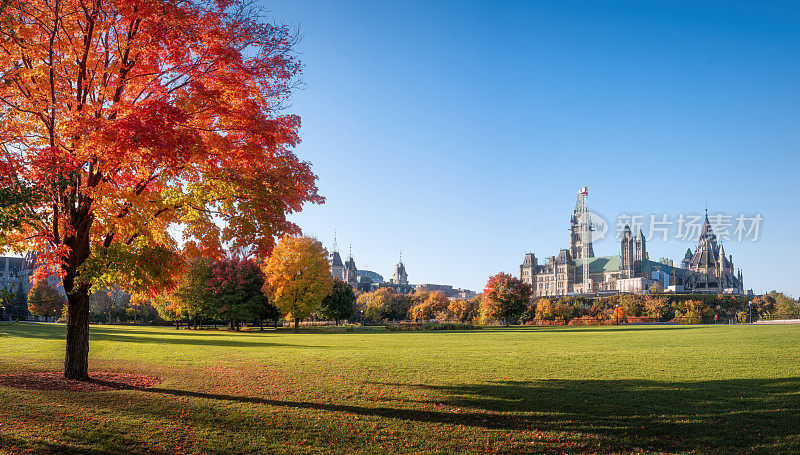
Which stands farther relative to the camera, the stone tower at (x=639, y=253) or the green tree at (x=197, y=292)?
the stone tower at (x=639, y=253)

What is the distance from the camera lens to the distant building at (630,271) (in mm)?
150138

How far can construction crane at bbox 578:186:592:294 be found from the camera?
6639 inches

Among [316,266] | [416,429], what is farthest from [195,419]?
[316,266]

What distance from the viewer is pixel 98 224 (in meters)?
13.1

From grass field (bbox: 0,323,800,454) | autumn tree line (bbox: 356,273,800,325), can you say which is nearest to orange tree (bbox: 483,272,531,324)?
autumn tree line (bbox: 356,273,800,325)

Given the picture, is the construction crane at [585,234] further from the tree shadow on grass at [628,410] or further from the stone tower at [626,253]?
the tree shadow on grass at [628,410]

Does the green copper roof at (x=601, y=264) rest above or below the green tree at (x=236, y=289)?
above

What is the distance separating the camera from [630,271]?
536ft

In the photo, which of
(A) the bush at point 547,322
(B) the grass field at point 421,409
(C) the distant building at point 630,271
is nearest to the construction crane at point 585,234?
(C) the distant building at point 630,271

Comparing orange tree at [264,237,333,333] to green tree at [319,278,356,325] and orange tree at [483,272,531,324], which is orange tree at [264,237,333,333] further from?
orange tree at [483,272,531,324]

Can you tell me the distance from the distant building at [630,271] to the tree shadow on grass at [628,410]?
145300 millimetres

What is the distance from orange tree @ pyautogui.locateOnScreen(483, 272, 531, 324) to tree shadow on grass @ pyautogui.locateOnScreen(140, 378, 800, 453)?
50.7 meters

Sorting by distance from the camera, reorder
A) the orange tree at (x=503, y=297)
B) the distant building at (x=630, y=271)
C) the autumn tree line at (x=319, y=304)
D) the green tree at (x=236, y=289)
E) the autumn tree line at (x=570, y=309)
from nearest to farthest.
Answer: the autumn tree line at (x=319, y=304)
the green tree at (x=236, y=289)
the orange tree at (x=503, y=297)
the autumn tree line at (x=570, y=309)
the distant building at (x=630, y=271)

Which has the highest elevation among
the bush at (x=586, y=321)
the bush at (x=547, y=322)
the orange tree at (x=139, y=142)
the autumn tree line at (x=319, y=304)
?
the orange tree at (x=139, y=142)
